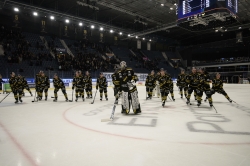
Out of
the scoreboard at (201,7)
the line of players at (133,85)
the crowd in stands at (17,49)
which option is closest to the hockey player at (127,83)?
the line of players at (133,85)

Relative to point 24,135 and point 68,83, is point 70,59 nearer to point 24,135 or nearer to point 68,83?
point 68,83

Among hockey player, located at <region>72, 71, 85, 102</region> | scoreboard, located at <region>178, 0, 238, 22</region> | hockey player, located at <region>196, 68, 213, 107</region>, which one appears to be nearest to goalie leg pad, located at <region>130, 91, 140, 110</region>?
hockey player, located at <region>196, 68, 213, 107</region>

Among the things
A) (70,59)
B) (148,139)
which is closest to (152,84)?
(148,139)

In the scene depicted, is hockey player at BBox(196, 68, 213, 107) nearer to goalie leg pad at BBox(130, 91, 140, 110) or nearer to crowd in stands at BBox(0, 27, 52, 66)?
goalie leg pad at BBox(130, 91, 140, 110)

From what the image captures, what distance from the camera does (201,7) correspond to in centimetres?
967

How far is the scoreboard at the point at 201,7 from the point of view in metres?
9.07

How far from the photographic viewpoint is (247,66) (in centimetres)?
3444

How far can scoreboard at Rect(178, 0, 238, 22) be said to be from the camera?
907 centimetres

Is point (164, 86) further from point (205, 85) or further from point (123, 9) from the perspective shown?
point (123, 9)

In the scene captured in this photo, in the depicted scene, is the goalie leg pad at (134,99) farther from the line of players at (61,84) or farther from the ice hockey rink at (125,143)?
the line of players at (61,84)

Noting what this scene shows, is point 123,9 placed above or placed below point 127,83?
above

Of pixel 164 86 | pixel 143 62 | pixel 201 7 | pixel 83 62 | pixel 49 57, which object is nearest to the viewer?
pixel 164 86

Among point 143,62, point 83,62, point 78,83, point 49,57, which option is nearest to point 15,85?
point 78,83

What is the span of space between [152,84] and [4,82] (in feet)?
42.8
